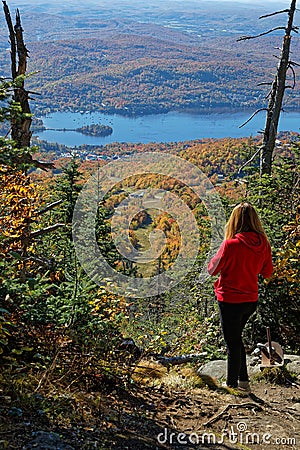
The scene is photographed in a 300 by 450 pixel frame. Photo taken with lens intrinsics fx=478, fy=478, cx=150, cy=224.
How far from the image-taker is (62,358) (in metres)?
4.24

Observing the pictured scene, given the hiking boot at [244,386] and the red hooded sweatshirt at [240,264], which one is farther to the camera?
the hiking boot at [244,386]

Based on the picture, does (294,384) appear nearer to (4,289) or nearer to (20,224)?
(4,289)

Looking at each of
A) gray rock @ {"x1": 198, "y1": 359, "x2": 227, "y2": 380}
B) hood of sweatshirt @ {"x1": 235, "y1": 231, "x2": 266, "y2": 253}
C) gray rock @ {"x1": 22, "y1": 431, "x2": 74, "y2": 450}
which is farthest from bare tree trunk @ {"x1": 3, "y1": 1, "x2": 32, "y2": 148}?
gray rock @ {"x1": 22, "y1": 431, "x2": 74, "y2": 450}

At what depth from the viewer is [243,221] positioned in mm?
4141

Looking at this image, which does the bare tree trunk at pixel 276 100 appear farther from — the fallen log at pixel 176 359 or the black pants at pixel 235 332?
the black pants at pixel 235 332

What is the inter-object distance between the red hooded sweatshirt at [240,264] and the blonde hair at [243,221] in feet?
0.13

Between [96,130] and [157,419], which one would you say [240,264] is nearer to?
[157,419]

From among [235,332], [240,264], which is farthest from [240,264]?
[235,332]

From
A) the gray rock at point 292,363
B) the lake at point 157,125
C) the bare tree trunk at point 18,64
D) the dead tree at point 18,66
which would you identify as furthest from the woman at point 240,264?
the lake at point 157,125

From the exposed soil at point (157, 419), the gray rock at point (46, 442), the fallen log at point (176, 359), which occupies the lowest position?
the fallen log at point (176, 359)

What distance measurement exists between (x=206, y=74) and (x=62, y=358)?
7160 inches

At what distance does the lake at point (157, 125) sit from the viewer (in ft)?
385

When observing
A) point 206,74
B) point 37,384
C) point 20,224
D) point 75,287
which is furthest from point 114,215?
point 206,74

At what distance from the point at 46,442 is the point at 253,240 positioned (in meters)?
2.31
